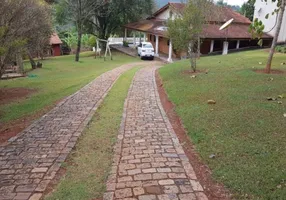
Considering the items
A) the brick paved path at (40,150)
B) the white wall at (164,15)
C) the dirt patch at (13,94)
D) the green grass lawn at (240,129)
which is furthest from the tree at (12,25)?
the white wall at (164,15)

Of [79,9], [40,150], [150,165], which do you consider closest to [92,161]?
[150,165]

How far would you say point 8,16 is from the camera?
9.82 metres

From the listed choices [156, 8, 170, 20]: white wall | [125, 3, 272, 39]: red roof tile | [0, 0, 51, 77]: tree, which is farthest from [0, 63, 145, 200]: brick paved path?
[156, 8, 170, 20]: white wall

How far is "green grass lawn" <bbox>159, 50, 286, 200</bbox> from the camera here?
423 cm

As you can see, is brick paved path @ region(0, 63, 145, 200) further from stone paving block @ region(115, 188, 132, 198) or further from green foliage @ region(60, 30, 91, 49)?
green foliage @ region(60, 30, 91, 49)

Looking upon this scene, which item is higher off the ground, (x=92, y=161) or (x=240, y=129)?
(x=240, y=129)

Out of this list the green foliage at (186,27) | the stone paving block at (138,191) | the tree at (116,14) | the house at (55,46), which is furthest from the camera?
the house at (55,46)

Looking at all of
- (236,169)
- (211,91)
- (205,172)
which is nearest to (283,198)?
(236,169)

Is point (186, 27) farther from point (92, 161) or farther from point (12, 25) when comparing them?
point (92, 161)

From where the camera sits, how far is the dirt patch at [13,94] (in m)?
11.9

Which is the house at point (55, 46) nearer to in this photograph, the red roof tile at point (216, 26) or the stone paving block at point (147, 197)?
the red roof tile at point (216, 26)

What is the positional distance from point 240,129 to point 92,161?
333 centimetres

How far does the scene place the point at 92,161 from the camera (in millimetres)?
5102

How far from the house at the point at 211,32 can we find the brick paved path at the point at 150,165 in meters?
19.6
